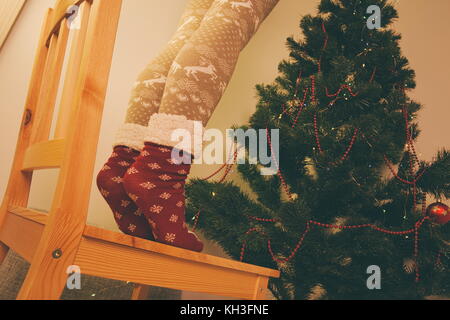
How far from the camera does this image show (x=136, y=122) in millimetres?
698

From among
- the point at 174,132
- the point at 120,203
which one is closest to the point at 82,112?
the point at 174,132

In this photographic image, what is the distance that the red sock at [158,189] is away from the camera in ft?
1.74

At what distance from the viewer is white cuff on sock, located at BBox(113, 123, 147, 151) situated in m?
0.66

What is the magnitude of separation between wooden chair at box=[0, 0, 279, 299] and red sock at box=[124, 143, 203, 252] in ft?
0.14

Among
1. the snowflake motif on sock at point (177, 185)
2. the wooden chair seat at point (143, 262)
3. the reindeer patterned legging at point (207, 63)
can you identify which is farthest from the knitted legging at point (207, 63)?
the wooden chair seat at point (143, 262)

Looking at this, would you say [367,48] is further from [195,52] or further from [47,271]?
[47,271]

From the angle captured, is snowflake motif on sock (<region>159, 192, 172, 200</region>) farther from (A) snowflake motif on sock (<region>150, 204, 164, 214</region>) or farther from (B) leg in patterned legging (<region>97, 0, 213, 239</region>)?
(B) leg in patterned legging (<region>97, 0, 213, 239</region>)

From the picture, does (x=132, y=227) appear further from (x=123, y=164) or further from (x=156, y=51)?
(x=156, y=51)

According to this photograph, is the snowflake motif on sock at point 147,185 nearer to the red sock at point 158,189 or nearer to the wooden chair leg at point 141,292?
the red sock at point 158,189

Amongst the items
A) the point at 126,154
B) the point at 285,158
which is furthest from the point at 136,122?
the point at 285,158

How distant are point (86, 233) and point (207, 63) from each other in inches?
12.4

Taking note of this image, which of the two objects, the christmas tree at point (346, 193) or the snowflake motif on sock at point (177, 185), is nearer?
the snowflake motif on sock at point (177, 185)

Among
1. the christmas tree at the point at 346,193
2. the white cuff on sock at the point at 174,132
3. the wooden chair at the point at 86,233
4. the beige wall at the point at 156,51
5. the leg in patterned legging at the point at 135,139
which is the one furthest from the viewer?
the beige wall at the point at 156,51

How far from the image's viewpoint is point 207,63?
0.55m
